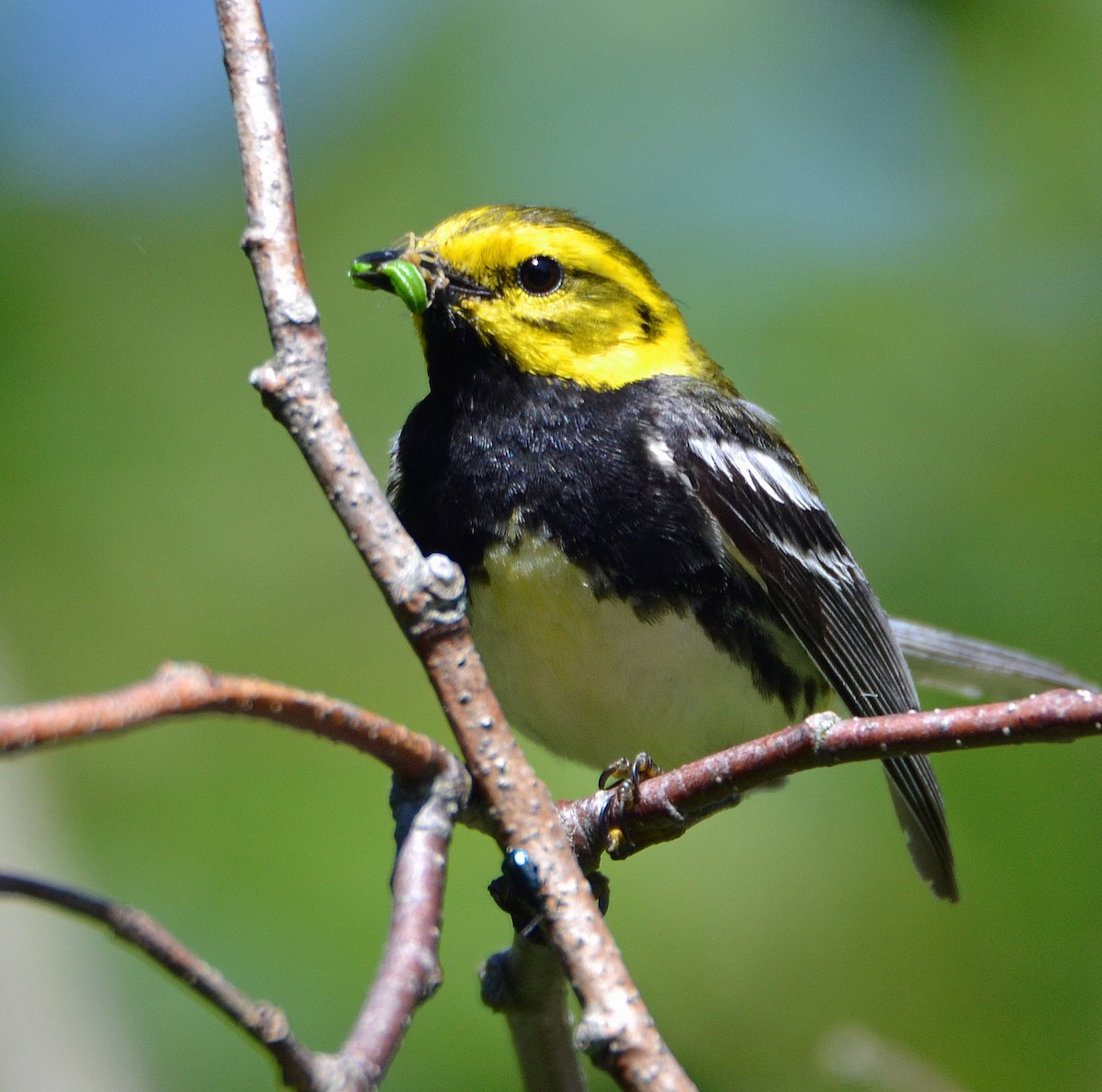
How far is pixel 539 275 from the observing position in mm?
3016

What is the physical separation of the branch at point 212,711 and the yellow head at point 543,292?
172 centimetres

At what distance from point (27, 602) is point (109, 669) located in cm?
31

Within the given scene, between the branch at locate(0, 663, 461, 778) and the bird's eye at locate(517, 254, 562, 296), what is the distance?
1.92m

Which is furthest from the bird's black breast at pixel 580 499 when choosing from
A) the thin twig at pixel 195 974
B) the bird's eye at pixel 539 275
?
the thin twig at pixel 195 974

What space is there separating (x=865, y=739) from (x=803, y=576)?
5.90 feet

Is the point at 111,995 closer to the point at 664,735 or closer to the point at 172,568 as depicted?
the point at 172,568

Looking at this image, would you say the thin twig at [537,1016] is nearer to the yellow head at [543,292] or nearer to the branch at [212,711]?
the branch at [212,711]

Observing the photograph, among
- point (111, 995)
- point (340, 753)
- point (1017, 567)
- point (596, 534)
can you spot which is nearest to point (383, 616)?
point (340, 753)

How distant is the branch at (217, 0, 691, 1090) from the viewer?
3.77ft

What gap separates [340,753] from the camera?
3.74 m

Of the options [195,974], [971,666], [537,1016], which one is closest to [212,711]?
[195,974]

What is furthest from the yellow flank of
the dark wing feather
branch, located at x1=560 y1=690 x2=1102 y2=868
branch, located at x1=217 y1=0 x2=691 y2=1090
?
branch, located at x1=560 y1=690 x2=1102 y2=868

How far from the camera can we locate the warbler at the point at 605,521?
8.75ft

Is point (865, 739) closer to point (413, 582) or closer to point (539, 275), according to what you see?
point (413, 582)
